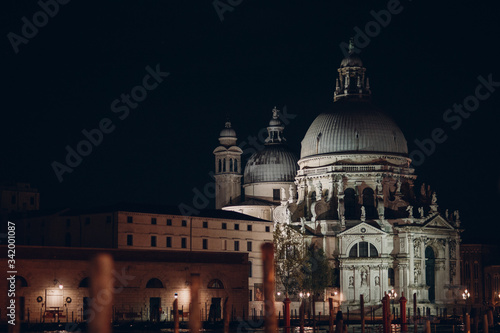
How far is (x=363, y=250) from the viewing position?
89.0 meters

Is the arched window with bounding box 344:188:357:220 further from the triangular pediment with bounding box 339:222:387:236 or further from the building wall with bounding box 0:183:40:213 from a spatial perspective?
the building wall with bounding box 0:183:40:213

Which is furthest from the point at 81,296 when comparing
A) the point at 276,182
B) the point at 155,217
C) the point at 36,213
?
the point at 276,182

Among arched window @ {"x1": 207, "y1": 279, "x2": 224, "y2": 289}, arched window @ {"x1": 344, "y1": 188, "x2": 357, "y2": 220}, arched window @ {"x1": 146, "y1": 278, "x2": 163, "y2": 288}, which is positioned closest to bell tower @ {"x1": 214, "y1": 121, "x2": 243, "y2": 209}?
arched window @ {"x1": 344, "y1": 188, "x2": 357, "y2": 220}

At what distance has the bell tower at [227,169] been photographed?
4245 inches

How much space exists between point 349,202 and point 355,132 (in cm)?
692

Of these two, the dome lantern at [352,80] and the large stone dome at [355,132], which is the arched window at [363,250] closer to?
the large stone dome at [355,132]

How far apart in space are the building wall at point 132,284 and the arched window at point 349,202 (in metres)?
22.7

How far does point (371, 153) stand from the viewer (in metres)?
94.2

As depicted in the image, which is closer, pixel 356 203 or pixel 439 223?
pixel 439 223

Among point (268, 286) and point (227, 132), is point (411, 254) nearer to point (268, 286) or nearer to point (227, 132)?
point (227, 132)

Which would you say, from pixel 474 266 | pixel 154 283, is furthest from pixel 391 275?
pixel 154 283

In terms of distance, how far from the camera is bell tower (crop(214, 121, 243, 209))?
10781 centimetres

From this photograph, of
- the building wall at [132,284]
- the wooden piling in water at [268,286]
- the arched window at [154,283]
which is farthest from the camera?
the arched window at [154,283]

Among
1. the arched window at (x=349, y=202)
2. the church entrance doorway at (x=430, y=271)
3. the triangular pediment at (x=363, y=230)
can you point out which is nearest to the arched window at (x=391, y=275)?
the church entrance doorway at (x=430, y=271)
